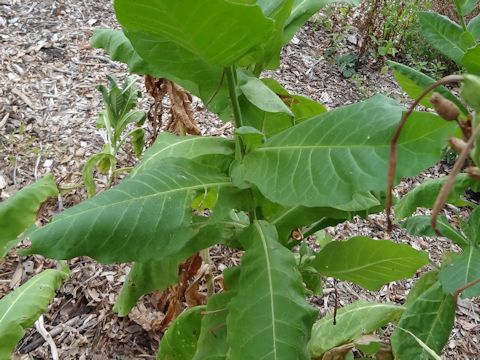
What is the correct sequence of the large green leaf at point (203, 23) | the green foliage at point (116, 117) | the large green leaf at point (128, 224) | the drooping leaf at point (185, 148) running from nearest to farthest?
the large green leaf at point (203, 23), the large green leaf at point (128, 224), the drooping leaf at point (185, 148), the green foliage at point (116, 117)

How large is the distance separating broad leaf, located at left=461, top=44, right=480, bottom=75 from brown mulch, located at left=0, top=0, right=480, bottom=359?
143cm

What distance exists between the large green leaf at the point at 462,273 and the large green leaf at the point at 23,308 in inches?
42.9

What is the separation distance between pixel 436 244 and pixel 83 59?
2.42 metres

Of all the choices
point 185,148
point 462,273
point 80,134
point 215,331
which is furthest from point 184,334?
point 80,134

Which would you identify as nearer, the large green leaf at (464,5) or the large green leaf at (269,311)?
the large green leaf at (269,311)

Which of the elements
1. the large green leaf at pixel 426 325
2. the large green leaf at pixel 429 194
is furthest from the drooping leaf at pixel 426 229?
the large green leaf at pixel 426 325

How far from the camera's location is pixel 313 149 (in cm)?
109

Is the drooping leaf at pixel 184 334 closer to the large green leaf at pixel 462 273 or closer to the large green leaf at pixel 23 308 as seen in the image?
the large green leaf at pixel 23 308

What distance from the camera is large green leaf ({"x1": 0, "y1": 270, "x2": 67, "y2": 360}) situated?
1446 mm

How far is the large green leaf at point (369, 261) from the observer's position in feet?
4.78

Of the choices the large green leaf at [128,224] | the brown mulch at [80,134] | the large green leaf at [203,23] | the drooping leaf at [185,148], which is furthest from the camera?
the brown mulch at [80,134]

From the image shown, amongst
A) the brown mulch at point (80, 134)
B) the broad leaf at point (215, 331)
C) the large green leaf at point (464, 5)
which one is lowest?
the brown mulch at point (80, 134)

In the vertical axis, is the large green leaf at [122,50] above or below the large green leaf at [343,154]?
below

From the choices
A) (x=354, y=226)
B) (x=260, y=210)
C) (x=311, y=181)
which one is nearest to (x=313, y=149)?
(x=311, y=181)
